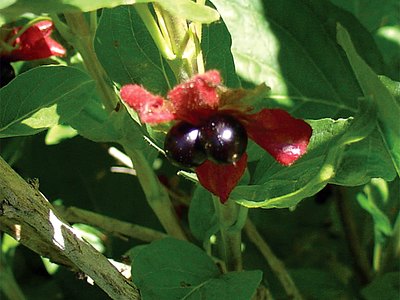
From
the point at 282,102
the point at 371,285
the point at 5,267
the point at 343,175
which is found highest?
the point at 343,175

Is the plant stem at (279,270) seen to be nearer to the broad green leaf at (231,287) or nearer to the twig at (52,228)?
the broad green leaf at (231,287)

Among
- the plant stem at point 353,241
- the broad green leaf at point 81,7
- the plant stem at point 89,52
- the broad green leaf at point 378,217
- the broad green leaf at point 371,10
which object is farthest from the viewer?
the broad green leaf at point 371,10

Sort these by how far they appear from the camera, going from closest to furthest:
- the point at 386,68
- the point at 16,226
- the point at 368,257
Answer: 1. the point at 16,226
2. the point at 386,68
3. the point at 368,257

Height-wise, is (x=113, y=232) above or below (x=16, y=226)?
below

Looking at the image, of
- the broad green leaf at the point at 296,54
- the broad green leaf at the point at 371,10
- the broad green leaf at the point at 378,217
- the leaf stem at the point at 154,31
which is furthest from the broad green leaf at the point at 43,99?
the broad green leaf at the point at 371,10

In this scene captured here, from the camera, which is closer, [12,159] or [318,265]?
[12,159]

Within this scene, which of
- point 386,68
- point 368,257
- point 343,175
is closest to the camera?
point 343,175

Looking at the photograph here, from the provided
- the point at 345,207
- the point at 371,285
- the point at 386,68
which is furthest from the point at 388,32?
the point at 371,285

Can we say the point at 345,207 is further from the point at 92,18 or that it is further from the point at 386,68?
the point at 92,18
